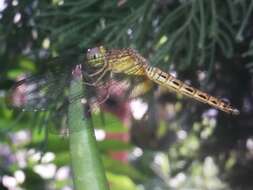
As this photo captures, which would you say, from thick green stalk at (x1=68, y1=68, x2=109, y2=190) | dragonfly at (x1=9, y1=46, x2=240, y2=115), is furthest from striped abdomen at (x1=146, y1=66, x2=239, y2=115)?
thick green stalk at (x1=68, y1=68, x2=109, y2=190)

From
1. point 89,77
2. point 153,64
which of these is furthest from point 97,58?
point 153,64

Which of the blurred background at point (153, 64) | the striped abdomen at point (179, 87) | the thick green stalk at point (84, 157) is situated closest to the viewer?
the thick green stalk at point (84, 157)

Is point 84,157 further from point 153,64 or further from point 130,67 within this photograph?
point 153,64

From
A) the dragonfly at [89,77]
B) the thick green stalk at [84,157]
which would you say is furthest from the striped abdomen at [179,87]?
the thick green stalk at [84,157]

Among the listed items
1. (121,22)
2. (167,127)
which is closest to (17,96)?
(121,22)

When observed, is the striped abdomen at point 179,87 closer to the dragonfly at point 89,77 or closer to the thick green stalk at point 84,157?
the dragonfly at point 89,77
